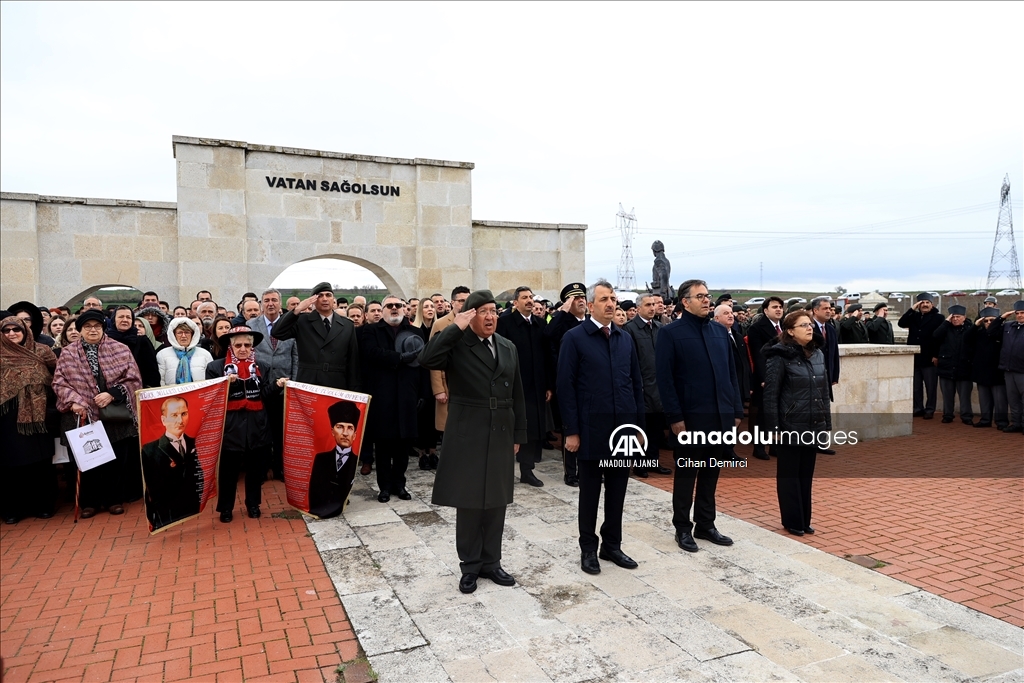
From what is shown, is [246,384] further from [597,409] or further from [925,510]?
[925,510]

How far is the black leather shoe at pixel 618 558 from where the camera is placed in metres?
4.58

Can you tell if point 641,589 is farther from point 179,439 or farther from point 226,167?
point 226,167

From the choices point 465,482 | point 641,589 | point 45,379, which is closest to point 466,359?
point 465,482

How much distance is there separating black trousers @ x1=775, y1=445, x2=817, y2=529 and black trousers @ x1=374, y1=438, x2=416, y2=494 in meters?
3.38

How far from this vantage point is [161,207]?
10.9 metres

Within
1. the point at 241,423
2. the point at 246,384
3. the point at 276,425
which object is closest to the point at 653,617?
the point at 241,423

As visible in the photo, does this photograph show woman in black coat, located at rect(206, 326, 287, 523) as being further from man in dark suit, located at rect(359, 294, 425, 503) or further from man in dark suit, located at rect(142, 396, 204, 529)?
man in dark suit, located at rect(359, 294, 425, 503)

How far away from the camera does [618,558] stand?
4629 mm

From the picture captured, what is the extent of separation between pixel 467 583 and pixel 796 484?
9.39ft

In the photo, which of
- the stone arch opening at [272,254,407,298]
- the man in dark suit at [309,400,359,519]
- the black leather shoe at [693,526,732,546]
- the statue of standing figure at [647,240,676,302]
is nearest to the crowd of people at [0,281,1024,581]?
the black leather shoe at [693,526,732,546]

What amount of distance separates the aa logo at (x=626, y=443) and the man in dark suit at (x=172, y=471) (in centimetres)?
351

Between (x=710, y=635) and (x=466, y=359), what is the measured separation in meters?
2.19

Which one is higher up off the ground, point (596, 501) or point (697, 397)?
point (697, 397)

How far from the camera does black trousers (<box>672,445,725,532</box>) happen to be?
5.06m
